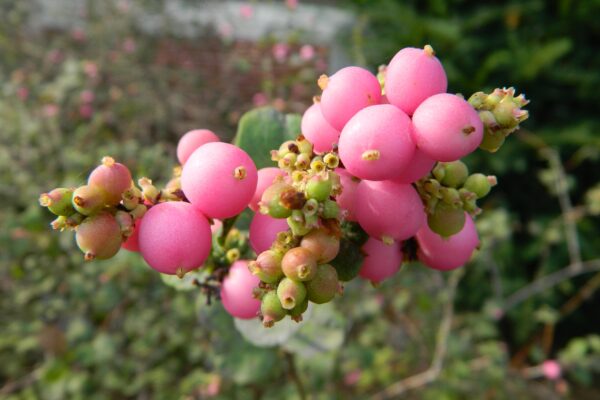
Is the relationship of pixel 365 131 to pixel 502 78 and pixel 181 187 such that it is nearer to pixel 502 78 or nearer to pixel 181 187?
pixel 181 187

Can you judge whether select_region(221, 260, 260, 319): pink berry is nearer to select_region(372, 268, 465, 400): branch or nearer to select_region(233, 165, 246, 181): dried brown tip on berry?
select_region(233, 165, 246, 181): dried brown tip on berry

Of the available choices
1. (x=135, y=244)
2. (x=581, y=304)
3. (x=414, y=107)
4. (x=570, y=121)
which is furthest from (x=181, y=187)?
(x=581, y=304)

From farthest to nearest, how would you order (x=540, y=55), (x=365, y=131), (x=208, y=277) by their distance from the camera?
(x=540, y=55) → (x=208, y=277) → (x=365, y=131)

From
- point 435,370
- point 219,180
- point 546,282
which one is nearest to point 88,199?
point 219,180

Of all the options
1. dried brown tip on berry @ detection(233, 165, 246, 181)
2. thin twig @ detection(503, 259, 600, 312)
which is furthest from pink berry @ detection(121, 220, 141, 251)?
thin twig @ detection(503, 259, 600, 312)

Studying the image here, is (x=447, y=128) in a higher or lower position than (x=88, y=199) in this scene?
higher

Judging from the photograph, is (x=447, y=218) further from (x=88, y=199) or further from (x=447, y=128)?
(x=88, y=199)
